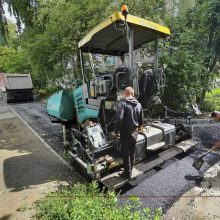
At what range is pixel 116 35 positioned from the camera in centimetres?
480

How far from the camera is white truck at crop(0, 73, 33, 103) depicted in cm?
1808

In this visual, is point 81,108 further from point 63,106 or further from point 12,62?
point 12,62

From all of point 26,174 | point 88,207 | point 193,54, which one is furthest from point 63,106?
point 193,54

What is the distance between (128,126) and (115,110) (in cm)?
83

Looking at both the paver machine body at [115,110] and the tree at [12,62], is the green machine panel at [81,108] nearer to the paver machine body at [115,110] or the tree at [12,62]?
the paver machine body at [115,110]

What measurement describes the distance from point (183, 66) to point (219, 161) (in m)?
4.18

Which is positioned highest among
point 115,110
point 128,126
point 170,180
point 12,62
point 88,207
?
point 12,62

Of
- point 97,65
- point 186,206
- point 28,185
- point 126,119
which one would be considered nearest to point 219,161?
point 186,206

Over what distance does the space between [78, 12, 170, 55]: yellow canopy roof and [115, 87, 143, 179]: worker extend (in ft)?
4.01

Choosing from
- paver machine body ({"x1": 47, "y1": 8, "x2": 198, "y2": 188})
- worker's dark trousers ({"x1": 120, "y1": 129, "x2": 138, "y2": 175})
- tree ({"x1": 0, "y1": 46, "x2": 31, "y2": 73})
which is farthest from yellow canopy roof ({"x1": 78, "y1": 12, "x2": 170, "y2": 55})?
tree ({"x1": 0, "y1": 46, "x2": 31, "y2": 73})

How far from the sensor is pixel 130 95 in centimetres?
373

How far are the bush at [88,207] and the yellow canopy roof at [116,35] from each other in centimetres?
279

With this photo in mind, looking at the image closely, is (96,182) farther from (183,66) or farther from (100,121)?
(183,66)

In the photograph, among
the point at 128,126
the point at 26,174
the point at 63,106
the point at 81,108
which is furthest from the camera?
the point at 63,106
